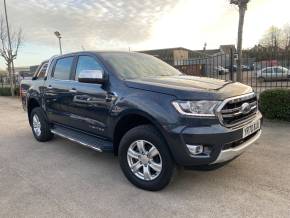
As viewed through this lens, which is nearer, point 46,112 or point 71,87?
point 71,87

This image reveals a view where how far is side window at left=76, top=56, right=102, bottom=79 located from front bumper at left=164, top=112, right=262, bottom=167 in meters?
1.72

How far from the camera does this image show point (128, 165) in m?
3.74

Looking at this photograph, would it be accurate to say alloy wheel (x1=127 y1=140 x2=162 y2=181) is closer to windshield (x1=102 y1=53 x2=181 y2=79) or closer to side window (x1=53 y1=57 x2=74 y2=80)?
windshield (x1=102 y1=53 x2=181 y2=79)

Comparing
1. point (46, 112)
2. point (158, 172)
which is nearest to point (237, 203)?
point (158, 172)

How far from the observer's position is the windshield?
4129 mm

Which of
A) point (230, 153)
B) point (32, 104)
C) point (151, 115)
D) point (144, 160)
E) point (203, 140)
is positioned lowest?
point (144, 160)

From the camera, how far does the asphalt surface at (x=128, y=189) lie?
3.11 m

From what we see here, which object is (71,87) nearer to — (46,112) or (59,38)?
(46,112)

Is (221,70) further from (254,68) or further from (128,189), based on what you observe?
(128,189)

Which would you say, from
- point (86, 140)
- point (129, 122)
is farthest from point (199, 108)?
point (86, 140)

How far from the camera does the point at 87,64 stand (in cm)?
458

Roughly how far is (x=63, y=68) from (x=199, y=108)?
Result: 119 inches

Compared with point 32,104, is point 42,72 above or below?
above

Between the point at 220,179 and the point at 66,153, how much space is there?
2.78 m
